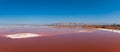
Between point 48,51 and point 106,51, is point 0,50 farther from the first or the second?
point 106,51

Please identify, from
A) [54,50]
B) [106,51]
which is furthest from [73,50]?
[106,51]

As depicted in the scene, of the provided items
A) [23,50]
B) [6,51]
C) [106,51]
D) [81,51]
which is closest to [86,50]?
[81,51]

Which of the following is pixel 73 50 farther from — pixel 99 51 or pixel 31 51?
pixel 31 51

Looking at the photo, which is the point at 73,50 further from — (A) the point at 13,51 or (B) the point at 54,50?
(A) the point at 13,51

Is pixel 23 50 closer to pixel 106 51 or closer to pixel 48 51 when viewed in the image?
pixel 48 51

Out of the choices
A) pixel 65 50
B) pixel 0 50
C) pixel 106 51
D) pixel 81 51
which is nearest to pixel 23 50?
pixel 0 50
